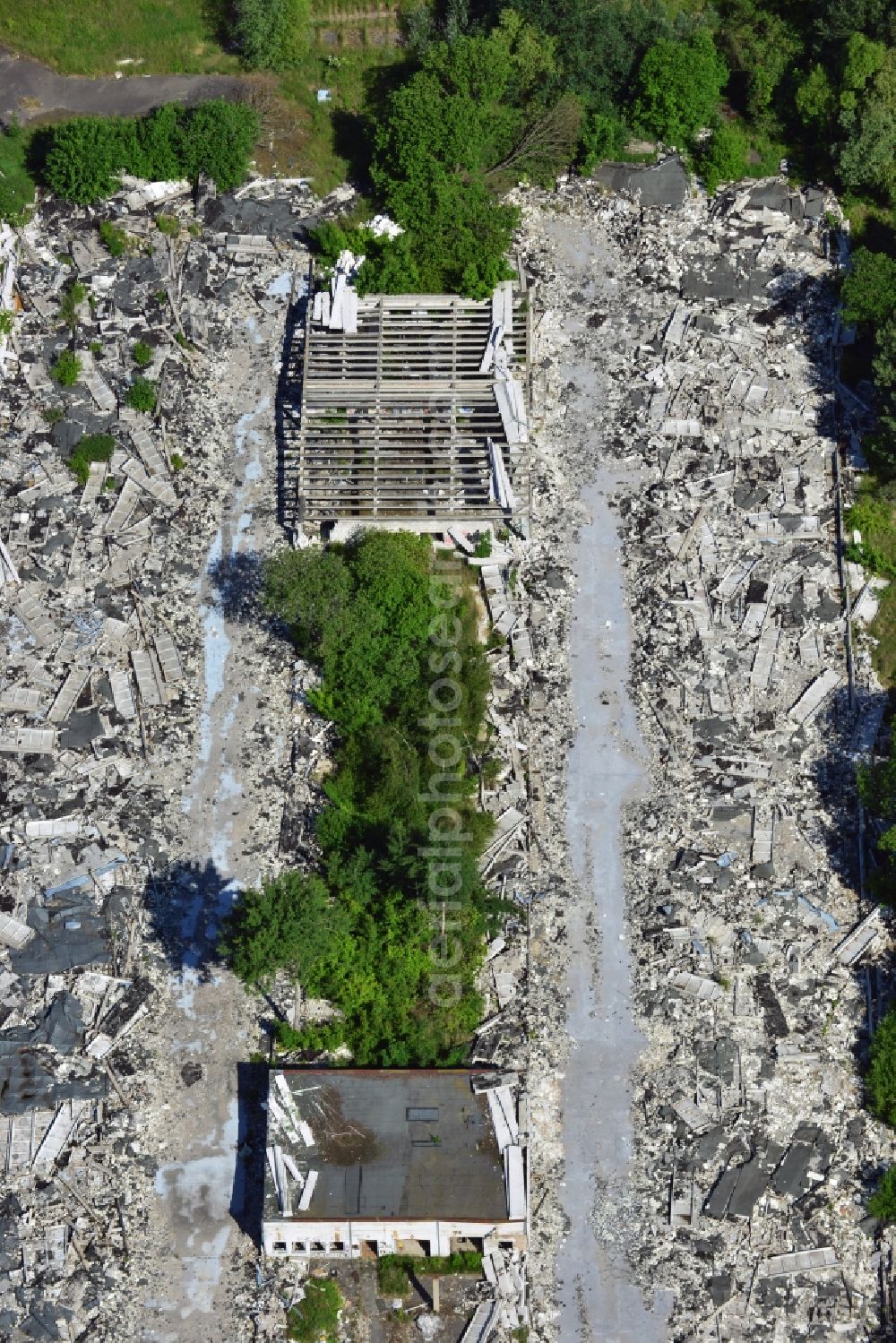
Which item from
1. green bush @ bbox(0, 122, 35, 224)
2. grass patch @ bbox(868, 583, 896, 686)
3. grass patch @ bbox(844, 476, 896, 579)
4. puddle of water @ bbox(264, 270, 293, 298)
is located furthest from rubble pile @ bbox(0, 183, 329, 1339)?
grass patch @ bbox(844, 476, 896, 579)

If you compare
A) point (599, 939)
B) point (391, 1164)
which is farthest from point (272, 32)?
point (391, 1164)

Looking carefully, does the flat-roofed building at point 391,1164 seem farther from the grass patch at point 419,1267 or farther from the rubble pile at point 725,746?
the rubble pile at point 725,746

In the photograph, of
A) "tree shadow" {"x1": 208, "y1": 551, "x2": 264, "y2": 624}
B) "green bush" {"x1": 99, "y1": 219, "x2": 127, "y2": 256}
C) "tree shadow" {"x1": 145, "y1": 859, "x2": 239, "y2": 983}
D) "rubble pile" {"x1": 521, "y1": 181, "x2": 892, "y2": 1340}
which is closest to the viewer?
"rubble pile" {"x1": 521, "y1": 181, "x2": 892, "y2": 1340}

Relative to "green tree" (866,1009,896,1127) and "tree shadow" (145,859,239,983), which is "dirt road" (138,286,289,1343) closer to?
"tree shadow" (145,859,239,983)

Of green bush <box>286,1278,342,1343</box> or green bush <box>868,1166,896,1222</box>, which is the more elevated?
green bush <box>868,1166,896,1222</box>

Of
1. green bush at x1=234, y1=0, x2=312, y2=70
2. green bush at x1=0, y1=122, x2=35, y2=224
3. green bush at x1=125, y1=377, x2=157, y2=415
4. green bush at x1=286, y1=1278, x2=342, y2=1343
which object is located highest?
green bush at x1=234, y1=0, x2=312, y2=70

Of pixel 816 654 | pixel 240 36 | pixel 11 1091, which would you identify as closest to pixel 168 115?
pixel 240 36

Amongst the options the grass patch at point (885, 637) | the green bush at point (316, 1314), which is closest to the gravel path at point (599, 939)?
the green bush at point (316, 1314)

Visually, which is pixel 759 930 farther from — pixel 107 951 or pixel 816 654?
pixel 107 951
